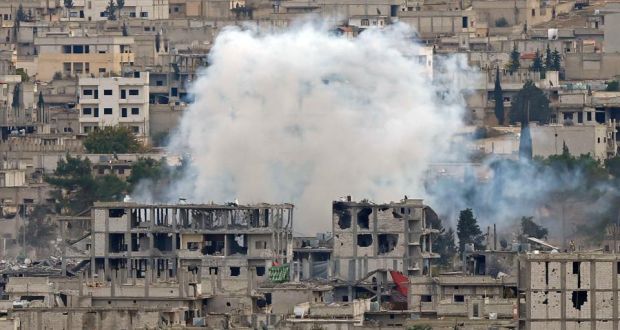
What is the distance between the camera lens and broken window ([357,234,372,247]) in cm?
10356

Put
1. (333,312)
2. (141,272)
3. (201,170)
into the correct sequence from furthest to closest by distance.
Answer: (201,170), (141,272), (333,312)

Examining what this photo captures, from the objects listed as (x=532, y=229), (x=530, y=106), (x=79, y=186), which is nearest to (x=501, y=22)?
(x=530, y=106)

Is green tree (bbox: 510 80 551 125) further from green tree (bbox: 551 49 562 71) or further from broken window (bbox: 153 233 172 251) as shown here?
broken window (bbox: 153 233 172 251)

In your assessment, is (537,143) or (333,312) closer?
(333,312)

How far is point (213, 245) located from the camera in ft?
339

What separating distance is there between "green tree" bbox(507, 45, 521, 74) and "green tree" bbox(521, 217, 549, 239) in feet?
101

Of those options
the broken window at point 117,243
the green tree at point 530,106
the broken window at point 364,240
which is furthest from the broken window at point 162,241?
the green tree at point 530,106

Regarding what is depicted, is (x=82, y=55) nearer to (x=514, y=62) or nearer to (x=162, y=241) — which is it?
(x=514, y=62)

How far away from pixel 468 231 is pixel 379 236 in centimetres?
810

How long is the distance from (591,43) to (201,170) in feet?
114

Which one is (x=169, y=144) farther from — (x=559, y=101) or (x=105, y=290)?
(x=105, y=290)

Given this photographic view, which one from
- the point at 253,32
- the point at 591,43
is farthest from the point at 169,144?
the point at 591,43

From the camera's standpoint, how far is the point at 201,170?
120 meters

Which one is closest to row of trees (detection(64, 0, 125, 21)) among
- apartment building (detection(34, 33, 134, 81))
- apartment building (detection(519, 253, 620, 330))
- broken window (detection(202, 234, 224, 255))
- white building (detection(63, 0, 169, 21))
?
white building (detection(63, 0, 169, 21))
